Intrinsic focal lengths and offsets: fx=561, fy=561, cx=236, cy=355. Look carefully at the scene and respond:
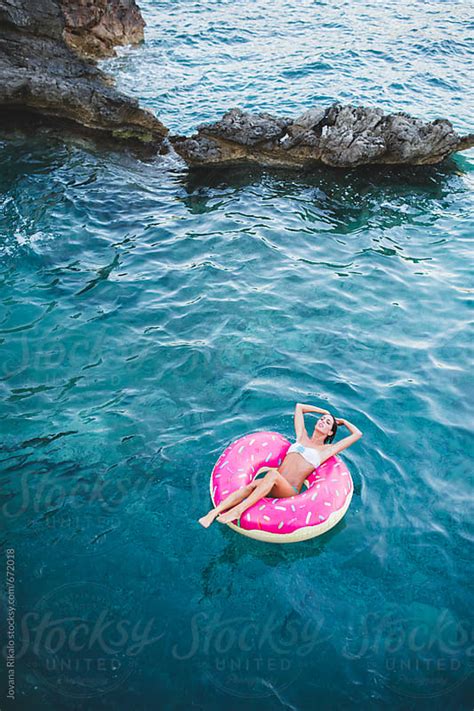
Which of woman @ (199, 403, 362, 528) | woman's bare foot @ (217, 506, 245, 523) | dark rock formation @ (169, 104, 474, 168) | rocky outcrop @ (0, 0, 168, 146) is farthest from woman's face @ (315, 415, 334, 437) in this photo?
rocky outcrop @ (0, 0, 168, 146)

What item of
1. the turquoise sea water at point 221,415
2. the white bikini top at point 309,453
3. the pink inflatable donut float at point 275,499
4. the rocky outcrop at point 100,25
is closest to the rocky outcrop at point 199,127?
the turquoise sea water at point 221,415

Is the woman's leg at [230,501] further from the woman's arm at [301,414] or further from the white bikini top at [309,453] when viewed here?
the woman's arm at [301,414]

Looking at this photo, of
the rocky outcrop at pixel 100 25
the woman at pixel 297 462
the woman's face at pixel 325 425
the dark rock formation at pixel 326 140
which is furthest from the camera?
the rocky outcrop at pixel 100 25

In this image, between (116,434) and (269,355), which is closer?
(116,434)

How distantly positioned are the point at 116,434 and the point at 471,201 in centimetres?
1032

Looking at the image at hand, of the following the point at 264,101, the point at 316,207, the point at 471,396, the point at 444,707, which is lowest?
the point at 444,707

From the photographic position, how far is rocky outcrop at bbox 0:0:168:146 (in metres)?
14.3

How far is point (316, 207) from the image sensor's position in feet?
42.6

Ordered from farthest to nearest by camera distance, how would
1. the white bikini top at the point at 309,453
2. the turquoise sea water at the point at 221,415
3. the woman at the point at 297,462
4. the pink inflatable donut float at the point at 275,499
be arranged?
the white bikini top at the point at 309,453 → the woman at the point at 297,462 → the pink inflatable donut float at the point at 275,499 → the turquoise sea water at the point at 221,415

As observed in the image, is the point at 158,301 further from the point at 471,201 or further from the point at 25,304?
the point at 471,201

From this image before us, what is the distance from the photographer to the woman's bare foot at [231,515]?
6129mm

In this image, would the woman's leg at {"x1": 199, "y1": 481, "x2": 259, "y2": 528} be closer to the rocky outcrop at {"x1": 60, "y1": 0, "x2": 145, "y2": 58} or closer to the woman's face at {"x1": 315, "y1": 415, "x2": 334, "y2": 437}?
the woman's face at {"x1": 315, "y1": 415, "x2": 334, "y2": 437}

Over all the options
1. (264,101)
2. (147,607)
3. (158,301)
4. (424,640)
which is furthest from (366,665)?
(264,101)

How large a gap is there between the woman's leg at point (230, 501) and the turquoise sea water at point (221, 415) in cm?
51
